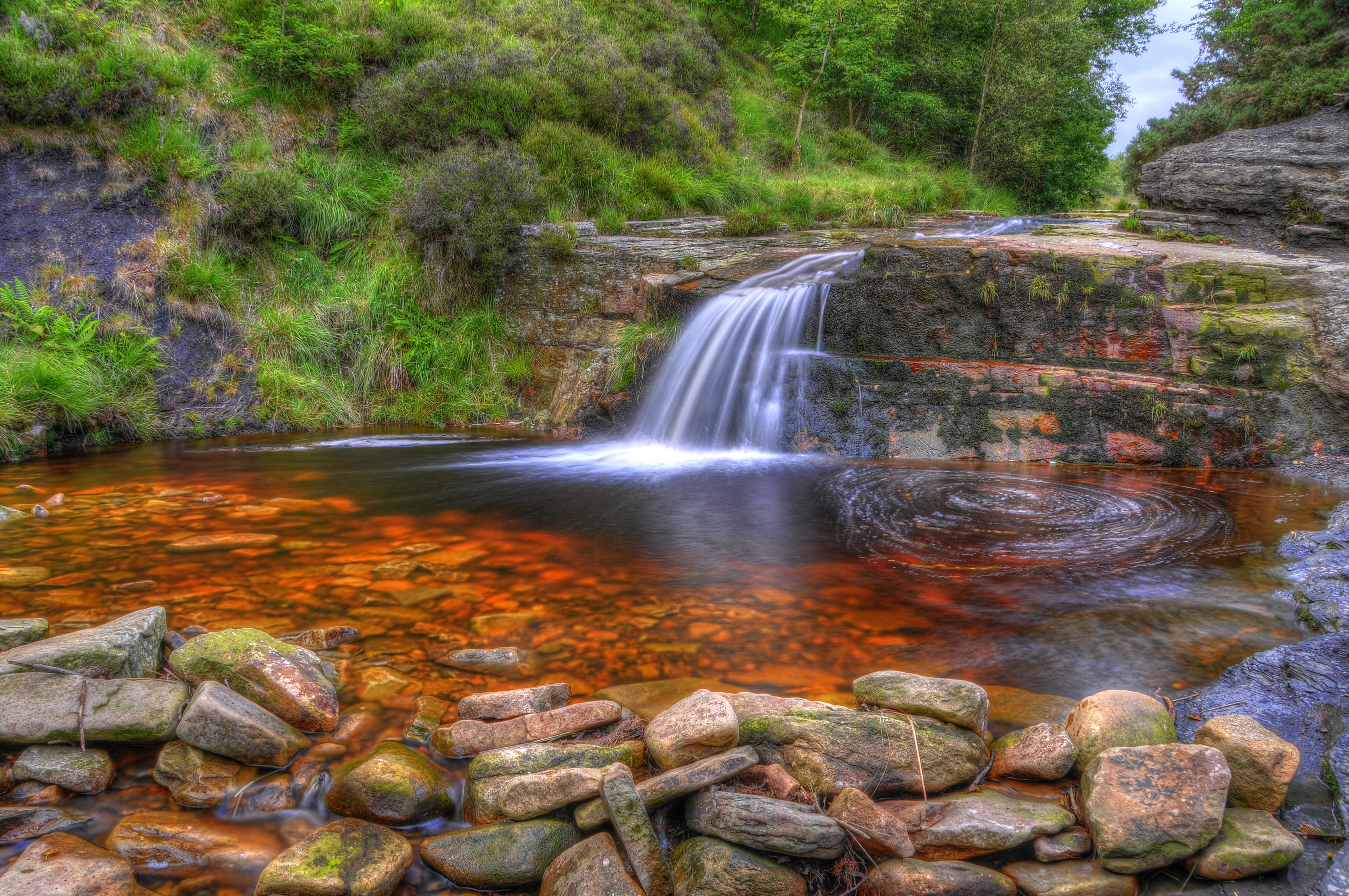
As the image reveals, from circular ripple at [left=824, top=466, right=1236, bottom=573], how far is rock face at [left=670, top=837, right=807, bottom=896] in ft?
7.28

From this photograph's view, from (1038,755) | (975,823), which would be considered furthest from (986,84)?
(975,823)

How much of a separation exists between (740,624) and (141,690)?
2068 mm

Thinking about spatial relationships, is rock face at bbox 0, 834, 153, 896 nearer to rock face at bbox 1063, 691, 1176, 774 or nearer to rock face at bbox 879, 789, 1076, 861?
rock face at bbox 879, 789, 1076, 861

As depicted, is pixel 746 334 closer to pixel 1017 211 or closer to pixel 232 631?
pixel 232 631

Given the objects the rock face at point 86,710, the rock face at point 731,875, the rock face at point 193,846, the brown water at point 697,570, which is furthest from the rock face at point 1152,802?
the rock face at point 86,710

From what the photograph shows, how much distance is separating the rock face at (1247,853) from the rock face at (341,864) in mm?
1887

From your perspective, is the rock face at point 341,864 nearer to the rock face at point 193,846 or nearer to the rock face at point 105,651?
the rock face at point 193,846

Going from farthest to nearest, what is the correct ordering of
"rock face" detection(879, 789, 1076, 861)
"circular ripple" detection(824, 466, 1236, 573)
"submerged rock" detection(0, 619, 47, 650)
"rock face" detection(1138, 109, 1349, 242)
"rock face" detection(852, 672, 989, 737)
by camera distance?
"rock face" detection(1138, 109, 1349, 242) → "circular ripple" detection(824, 466, 1236, 573) → "submerged rock" detection(0, 619, 47, 650) → "rock face" detection(852, 672, 989, 737) → "rock face" detection(879, 789, 1076, 861)

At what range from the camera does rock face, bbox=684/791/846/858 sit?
1.63 metres

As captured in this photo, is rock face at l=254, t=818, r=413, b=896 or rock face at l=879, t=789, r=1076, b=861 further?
rock face at l=879, t=789, r=1076, b=861

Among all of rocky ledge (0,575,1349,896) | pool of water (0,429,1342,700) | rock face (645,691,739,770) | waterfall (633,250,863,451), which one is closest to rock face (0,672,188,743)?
rocky ledge (0,575,1349,896)

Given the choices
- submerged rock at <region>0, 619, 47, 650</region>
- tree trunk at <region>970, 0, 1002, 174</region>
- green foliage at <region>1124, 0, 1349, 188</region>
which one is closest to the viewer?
submerged rock at <region>0, 619, 47, 650</region>

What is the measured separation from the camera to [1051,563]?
3.53 meters

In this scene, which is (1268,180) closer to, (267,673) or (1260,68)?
(1260,68)
